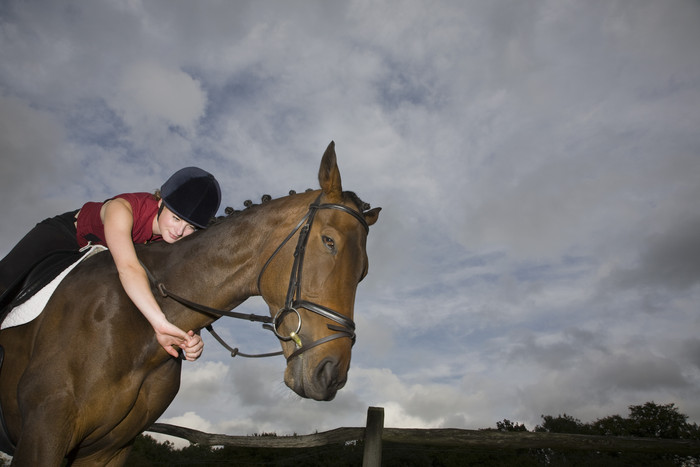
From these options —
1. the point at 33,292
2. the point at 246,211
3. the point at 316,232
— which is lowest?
the point at 33,292

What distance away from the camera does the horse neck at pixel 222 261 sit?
9.45 ft

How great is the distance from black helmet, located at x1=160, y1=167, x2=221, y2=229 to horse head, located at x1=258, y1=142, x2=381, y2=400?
74 centimetres

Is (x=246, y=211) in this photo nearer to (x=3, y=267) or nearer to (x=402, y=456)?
(x=3, y=267)

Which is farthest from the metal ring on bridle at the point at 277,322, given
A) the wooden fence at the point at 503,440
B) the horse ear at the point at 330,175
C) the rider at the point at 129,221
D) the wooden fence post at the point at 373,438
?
the wooden fence at the point at 503,440

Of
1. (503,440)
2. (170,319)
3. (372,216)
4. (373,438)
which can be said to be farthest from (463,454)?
(170,319)

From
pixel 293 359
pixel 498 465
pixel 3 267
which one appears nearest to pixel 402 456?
pixel 498 465

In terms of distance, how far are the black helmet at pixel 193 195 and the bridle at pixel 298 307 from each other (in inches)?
20.6

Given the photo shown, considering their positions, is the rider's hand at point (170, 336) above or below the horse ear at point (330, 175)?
below

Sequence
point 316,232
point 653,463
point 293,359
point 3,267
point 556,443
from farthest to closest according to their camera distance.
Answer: point 653,463 < point 556,443 < point 3,267 < point 316,232 < point 293,359

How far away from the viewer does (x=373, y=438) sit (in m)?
5.51

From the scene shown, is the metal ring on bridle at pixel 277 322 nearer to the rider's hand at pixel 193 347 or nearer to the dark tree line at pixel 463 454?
the rider's hand at pixel 193 347

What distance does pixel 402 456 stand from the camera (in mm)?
9383

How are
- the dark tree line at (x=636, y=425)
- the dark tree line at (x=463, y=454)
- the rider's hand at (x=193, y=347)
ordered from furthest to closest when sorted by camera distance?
the dark tree line at (x=636, y=425), the dark tree line at (x=463, y=454), the rider's hand at (x=193, y=347)

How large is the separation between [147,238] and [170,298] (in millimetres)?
663
